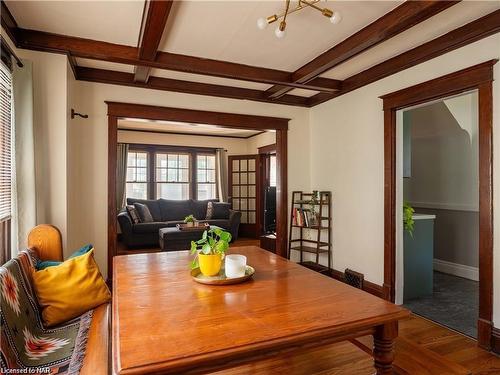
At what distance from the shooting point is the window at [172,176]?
7305mm

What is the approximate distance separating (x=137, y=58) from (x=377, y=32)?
209 cm

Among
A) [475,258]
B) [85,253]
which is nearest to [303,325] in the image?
[85,253]

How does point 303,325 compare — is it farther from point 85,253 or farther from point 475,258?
point 475,258

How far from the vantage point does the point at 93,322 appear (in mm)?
1766

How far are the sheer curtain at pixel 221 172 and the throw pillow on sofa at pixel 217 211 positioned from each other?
1.90 feet

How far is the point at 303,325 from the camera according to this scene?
1.15m

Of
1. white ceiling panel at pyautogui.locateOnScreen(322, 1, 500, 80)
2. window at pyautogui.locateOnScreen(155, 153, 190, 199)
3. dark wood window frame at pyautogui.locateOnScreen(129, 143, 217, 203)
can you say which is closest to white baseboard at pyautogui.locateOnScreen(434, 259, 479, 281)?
white ceiling panel at pyautogui.locateOnScreen(322, 1, 500, 80)

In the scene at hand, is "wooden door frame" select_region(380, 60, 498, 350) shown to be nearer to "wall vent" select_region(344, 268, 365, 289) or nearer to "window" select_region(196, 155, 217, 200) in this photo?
"wall vent" select_region(344, 268, 365, 289)

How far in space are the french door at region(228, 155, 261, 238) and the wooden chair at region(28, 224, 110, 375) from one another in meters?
5.20

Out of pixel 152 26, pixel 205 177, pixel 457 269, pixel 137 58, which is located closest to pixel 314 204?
pixel 457 269

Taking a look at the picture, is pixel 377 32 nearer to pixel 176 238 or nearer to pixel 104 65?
pixel 104 65

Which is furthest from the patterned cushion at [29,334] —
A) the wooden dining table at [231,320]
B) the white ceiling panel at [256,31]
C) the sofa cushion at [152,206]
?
the sofa cushion at [152,206]

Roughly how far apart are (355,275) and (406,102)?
1.91m

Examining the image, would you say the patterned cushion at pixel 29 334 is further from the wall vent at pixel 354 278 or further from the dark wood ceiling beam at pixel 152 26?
the wall vent at pixel 354 278
